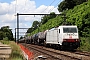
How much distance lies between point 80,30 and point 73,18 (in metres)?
4.46

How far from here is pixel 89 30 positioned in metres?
37.1

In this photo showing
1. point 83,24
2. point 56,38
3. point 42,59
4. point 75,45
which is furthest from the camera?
point 83,24

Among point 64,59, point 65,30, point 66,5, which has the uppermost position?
point 66,5

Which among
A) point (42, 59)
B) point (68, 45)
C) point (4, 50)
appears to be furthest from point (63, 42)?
point (42, 59)

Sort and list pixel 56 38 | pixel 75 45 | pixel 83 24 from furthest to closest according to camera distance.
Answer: pixel 83 24, pixel 56 38, pixel 75 45

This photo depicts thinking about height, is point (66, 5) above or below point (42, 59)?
above

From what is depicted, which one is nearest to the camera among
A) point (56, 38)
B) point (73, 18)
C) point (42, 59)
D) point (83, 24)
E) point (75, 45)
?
point (42, 59)

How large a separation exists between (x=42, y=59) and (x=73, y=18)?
31744 millimetres

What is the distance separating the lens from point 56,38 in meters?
37.0

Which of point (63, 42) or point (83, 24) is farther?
point (83, 24)

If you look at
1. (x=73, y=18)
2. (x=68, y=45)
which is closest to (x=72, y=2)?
(x=73, y=18)

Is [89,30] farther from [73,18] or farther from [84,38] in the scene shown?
[73,18]

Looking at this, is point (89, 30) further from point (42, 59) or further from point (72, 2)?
point (72, 2)

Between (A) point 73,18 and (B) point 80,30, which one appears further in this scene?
(A) point 73,18
